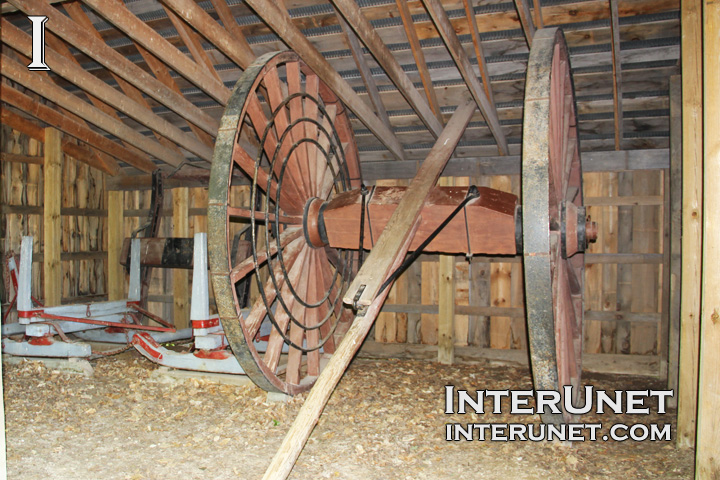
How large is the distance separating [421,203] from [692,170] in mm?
1376

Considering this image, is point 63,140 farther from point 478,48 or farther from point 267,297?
point 478,48

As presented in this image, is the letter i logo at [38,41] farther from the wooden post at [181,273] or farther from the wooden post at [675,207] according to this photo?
the wooden post at [675,207]

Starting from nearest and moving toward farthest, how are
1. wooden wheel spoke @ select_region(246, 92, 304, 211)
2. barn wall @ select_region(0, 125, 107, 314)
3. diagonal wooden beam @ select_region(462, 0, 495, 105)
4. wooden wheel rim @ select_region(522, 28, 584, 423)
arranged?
wooden wheel rim @ select_region(522, 28, 584, 423), wooden wheel spoke @ select_region(246, 92, 304, 211), diagonal wooden beam @ select_region(462, 0, 495, 105), barn wall @ select_region(0, 125, 107, 314)

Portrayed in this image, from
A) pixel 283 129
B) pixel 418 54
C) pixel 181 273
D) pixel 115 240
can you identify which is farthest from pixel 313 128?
pixel 115 240

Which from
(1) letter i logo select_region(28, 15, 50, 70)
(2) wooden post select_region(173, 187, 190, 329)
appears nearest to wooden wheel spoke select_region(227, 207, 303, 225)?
(1) letter i logo select_region(28, 15, 50, 70)

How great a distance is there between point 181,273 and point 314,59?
3.34 meters

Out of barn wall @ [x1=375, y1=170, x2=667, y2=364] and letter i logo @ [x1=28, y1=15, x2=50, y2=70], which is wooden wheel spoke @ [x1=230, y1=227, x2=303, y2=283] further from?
barn wall @ [x1=375, y1=170, x2=667, y2=364]

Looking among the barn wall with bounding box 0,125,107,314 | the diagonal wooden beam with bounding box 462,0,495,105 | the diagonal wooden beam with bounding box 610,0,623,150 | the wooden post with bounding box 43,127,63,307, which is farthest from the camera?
the wooden post with bounding box 43,127,63,307

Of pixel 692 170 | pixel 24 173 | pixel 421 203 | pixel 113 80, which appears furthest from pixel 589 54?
pixel 24 173

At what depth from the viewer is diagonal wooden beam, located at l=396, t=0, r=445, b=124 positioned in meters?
3.65

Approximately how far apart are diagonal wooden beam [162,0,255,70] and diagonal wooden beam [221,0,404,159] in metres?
0.02

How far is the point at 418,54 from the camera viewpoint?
3914 millimetres

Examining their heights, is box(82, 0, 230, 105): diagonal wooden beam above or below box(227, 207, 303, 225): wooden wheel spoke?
above

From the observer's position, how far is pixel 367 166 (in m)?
5.59
